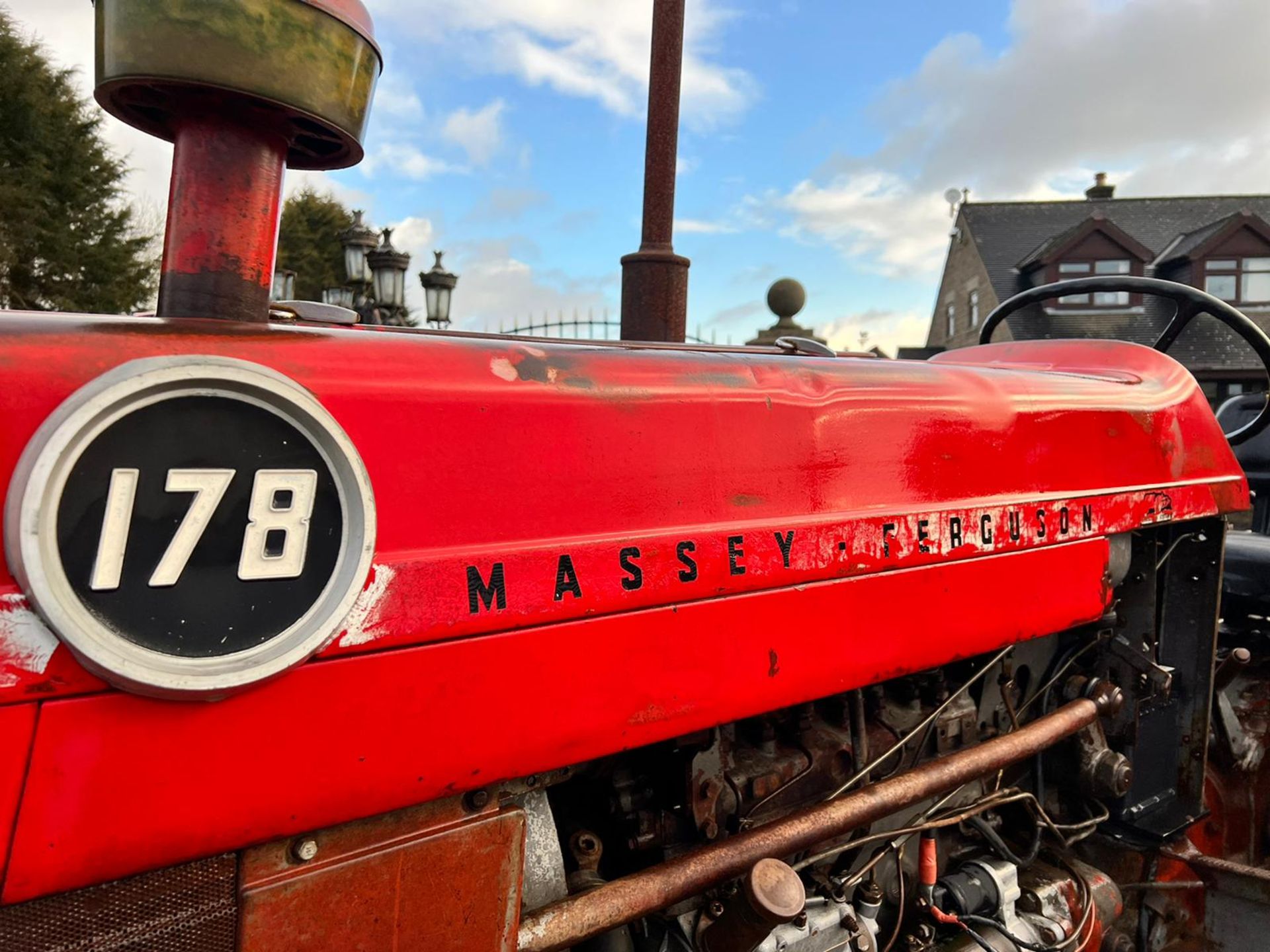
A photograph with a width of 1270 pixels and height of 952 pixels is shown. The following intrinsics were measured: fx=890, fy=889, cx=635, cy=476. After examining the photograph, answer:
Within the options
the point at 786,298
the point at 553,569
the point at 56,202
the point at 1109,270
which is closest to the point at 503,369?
the point at 553,569

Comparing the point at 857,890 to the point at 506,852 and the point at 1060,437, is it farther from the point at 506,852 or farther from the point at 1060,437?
the point at 1060,437

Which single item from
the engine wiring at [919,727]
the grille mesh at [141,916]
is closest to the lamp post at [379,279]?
the engine wiring at [919,727]

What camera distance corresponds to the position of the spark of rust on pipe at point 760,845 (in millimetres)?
1079

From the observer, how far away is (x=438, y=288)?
29.3ft

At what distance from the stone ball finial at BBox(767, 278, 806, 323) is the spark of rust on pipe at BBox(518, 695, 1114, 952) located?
4056mm

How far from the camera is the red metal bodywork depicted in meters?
0.78

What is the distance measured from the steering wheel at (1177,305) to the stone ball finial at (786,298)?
2.76 m

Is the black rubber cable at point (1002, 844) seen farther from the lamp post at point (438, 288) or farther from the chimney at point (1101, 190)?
the chimney at point (1101, 190)

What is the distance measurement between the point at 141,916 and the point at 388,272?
7.85m

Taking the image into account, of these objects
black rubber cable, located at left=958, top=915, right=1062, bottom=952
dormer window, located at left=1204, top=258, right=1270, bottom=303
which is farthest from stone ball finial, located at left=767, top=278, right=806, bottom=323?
dormer window, located at left=1204, top=258, right=1270, bottom=303

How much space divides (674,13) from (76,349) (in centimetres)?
313

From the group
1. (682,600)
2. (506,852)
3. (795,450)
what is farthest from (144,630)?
(795,450)

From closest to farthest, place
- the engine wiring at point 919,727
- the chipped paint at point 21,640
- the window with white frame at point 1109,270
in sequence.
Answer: the chipped paint at point 21,640 → the engine wiring at point 919,727 → the window with white frame at point 1109,270

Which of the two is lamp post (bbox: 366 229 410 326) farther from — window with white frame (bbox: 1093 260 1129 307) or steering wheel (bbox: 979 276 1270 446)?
window with white frame (bbox: 1093 260 1129 307)
